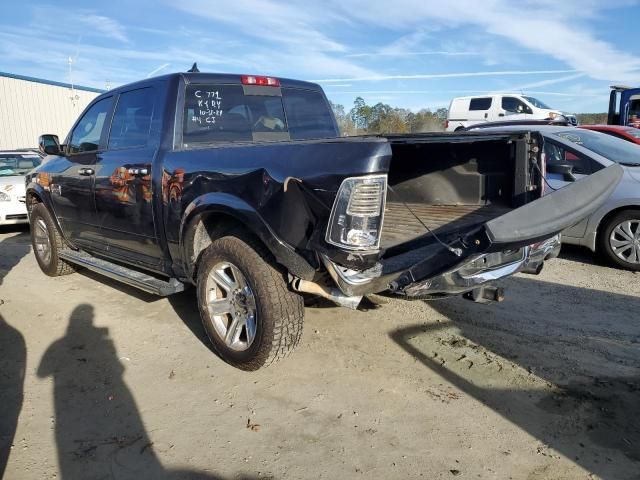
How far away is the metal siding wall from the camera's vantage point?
800 inches

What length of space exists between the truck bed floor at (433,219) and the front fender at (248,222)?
795mm

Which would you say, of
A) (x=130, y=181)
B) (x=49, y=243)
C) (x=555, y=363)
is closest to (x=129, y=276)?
(x=130, y=181)

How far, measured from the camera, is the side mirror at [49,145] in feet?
17.3

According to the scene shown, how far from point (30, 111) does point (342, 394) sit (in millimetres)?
23234

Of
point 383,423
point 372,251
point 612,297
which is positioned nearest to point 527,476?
point 383,423

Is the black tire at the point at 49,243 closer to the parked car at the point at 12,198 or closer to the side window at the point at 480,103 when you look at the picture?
the parked car at the point at 12,198

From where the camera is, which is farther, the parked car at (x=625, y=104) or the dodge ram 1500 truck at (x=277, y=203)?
the parked car at (x=625, y=104)

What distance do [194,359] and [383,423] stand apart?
156 cm

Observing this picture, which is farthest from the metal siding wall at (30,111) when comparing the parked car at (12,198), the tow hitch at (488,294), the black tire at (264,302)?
the tow hitch at (488,294)

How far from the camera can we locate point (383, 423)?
9.32ft

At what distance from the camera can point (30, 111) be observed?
21.6 meters

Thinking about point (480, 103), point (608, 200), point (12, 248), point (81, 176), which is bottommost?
point (12, 248)

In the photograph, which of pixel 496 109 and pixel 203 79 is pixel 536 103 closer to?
pixel 496 109

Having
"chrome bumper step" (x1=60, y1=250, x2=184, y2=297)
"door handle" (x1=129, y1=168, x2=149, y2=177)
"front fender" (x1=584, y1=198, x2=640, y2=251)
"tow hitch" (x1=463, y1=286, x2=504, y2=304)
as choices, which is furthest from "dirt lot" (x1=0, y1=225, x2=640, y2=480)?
"door handle" (x1=129, y1=168, x2=149, y2=177)
